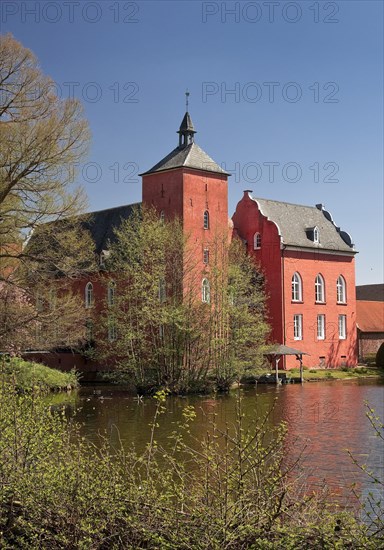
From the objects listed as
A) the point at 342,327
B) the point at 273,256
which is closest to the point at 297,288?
the point at 273,256

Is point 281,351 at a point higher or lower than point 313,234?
lower

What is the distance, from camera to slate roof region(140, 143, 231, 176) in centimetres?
4470

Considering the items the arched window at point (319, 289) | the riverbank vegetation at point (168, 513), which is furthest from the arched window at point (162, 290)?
the riverbank vegetation at point (168, 513)

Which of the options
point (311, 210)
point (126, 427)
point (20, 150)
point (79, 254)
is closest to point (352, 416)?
point (126, 427)

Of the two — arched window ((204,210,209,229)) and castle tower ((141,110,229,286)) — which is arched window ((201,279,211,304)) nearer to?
castle tower ((141,110,229,286))

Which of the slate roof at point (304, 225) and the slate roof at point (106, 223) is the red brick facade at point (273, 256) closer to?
the slate roof at point (304, 225)

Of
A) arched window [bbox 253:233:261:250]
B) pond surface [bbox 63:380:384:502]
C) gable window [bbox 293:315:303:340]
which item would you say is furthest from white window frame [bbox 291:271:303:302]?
pond surface [bbox 63:380:384:502]

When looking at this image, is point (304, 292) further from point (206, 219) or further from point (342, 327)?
point (206, 219)

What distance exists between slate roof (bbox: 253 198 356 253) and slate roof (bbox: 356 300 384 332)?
6835mm

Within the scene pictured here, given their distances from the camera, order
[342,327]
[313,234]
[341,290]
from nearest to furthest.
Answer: [313,234], [342,327], [341,290]

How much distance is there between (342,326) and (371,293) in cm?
3317

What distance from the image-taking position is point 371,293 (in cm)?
8688

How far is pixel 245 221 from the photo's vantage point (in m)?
53.0

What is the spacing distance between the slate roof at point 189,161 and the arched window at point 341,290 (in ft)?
47.4
